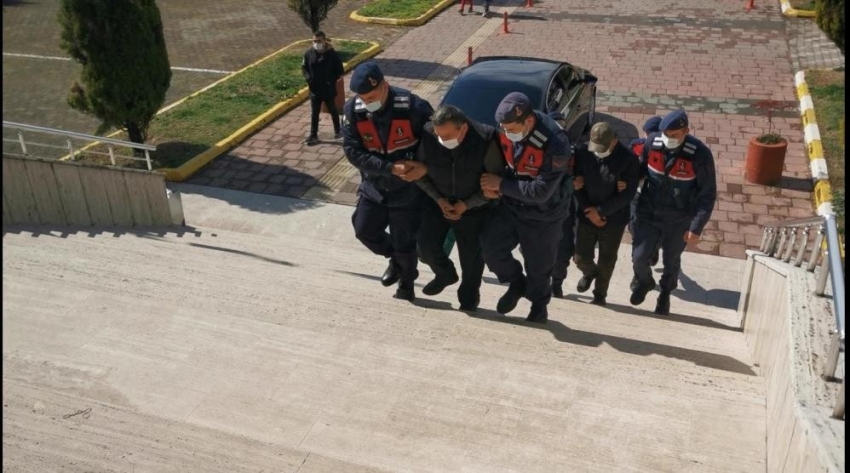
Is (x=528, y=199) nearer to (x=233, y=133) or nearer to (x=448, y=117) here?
(x=448, y=117)

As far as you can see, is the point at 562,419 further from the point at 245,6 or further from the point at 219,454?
the point at 245,6

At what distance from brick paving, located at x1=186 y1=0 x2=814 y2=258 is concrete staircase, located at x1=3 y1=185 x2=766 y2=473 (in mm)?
3780

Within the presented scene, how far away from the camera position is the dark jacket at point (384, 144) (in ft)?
17.5

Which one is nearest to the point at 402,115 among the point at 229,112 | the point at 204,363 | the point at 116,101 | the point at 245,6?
the point at 204,363

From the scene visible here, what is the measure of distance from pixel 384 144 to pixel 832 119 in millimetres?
8980

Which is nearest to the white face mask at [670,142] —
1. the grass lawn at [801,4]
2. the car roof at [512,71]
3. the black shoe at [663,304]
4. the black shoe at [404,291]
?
the black shoe at [663,304]

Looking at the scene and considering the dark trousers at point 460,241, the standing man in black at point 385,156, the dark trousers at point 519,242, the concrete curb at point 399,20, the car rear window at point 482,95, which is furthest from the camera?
the concrete curb at point 399,20

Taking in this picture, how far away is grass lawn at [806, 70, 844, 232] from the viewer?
980 centimetres

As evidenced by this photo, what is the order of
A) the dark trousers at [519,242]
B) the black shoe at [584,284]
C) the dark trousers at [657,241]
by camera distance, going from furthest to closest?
the black shoe at [584,284], the dark trousers at [657,241], the dark trousers at [519,242]

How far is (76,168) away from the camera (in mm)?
9055

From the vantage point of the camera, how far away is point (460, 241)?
568cm

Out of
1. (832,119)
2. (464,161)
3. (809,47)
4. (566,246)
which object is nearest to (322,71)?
(566,246)

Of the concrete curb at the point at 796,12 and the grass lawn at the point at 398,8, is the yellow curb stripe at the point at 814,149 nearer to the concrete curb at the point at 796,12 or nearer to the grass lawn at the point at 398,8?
the concrete curb at the point at 796,12

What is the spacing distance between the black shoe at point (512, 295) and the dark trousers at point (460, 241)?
10.4 inches
